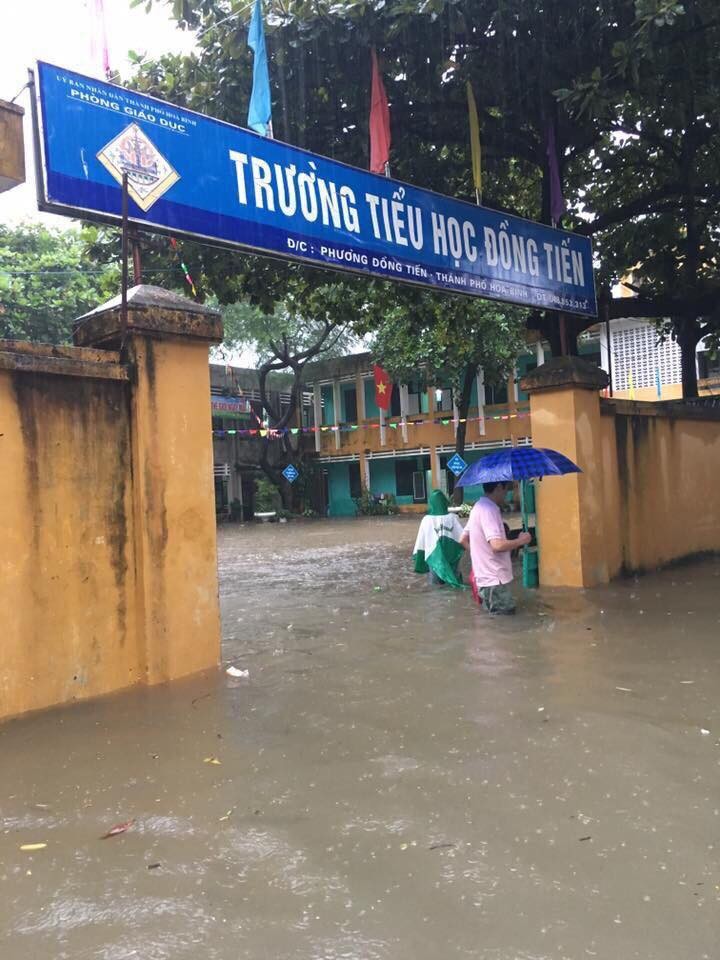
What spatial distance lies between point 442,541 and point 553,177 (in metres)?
4.62

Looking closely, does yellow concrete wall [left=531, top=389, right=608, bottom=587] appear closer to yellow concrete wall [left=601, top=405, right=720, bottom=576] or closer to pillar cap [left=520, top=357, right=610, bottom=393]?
pillar cap [left=520, top=357, right=610, bottom=393]

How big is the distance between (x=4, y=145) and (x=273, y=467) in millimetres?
27042

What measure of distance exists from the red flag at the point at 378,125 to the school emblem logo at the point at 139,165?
9.16ft

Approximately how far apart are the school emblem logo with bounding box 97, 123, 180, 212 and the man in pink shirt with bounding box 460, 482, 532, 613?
3.60m

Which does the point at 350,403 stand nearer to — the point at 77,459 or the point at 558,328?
the point at 558,328

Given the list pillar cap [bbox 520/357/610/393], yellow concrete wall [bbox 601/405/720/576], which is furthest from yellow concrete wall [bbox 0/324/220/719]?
yellow concrete wall [bbox 601/405/720/576]

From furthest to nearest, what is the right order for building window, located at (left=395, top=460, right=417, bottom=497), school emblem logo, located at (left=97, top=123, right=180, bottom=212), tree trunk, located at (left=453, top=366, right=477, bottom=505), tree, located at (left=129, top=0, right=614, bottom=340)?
building window, located at (left=395, top=460, right=417, bottom=497) → tree trunk, located at (left=453, top=366, right=477, bottom=505) → tree, located at (left=129, top=0, right=614, bottom=340) → school emblem logo, located at (left=97, top=123, right=180, bottom=212)

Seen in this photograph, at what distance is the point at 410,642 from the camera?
6.12m

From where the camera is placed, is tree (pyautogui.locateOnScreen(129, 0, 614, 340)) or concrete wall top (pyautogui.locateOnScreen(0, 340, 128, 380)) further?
tree (pyautogui.locateOnScreen(129, 0, 614, 340))

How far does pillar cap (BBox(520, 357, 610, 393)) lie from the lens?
8.29m

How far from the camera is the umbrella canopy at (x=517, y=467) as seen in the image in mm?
6512

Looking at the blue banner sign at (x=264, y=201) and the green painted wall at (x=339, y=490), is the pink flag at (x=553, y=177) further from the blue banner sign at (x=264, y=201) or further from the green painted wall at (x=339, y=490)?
the green painted wall at (x=339, y=490)

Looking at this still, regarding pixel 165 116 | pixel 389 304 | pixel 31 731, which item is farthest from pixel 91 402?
pixel 389 304

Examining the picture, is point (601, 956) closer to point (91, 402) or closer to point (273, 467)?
point (91, 402)
